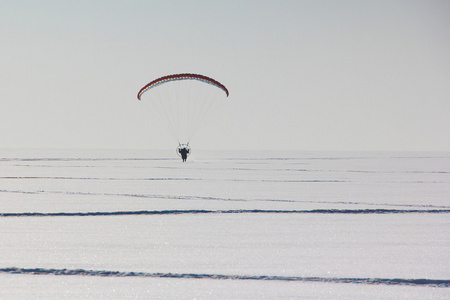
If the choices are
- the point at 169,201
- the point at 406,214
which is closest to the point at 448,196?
the point at 406,214

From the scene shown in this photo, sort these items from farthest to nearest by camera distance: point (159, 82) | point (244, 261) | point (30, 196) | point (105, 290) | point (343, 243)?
point (159, 82), point (30, 196), point (343, 243), point (244, 261), point (105, 290)

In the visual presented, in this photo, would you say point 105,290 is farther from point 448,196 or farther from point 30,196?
point 448,196

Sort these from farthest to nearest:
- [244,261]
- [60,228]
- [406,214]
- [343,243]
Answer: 1. [406,214]
2. [60,228]
3. [343,243]
4. [244,261]

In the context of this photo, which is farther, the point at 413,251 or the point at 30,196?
the point at 30,196

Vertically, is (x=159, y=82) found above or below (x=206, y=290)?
above

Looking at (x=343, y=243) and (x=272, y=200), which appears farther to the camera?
(x=272, y=200)

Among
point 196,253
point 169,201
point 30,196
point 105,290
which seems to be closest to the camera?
point 105,290

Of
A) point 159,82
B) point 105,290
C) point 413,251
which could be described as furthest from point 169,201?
point 159,82

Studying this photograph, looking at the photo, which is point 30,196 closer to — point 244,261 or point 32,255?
point 32,255

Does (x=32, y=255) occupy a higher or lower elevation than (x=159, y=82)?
lower
